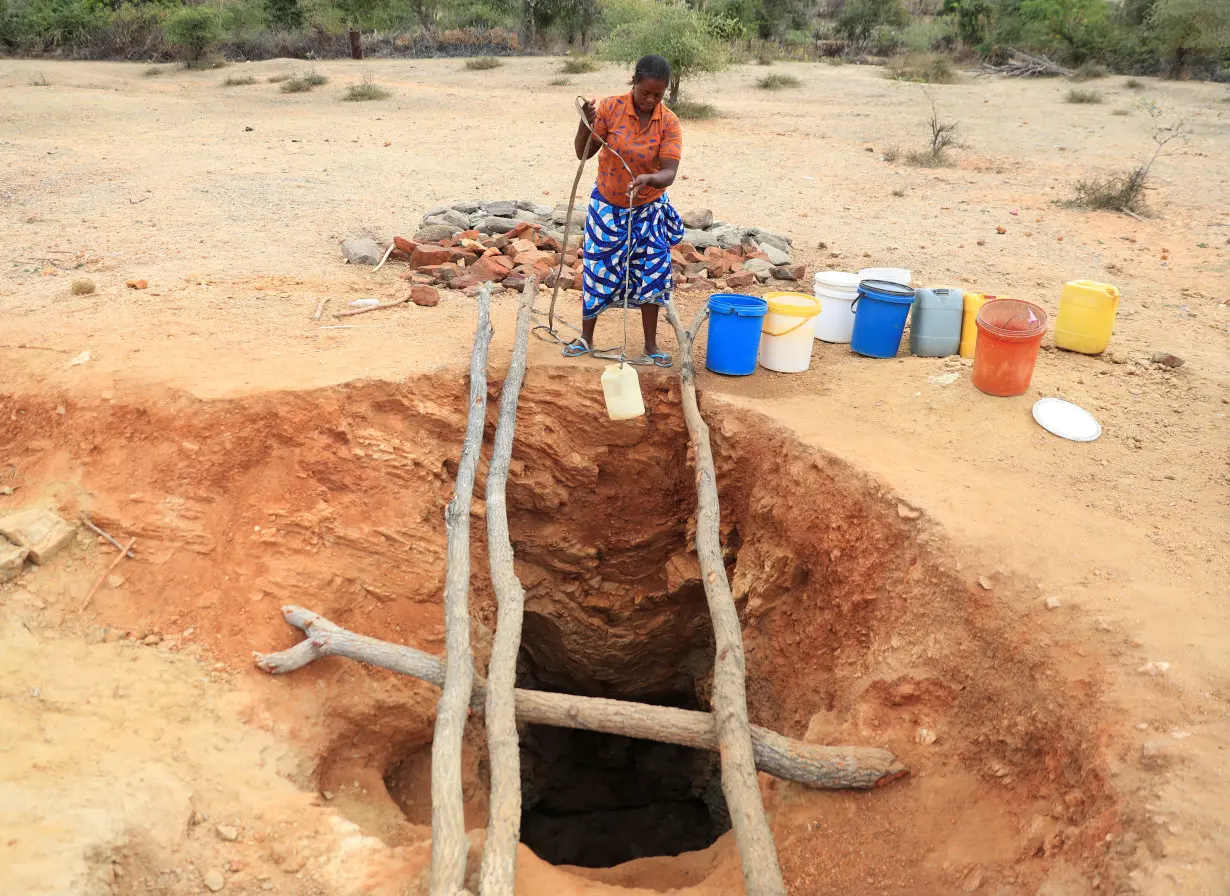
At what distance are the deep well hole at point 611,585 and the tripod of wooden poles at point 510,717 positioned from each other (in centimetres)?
20

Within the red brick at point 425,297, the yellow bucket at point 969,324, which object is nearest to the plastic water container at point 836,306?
the yellow bucket at point 969,324

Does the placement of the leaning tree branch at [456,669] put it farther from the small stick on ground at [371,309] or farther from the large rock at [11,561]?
the large rock at [11,561]

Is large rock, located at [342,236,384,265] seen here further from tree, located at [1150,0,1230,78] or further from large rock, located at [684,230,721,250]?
tree, located at [1150,0,1230,78]

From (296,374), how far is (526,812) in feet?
11.6

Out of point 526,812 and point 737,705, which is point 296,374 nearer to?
point 737,705

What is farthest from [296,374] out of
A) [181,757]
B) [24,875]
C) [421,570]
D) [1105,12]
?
[1105,12]

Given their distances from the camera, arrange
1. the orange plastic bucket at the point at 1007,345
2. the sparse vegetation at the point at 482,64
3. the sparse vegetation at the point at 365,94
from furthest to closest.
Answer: the sparse vegetation at the point at 482,64 → the sparse vegetation at the point at 365,94 → the orange plastic bucket at the point at 1007,345

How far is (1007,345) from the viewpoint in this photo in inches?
175

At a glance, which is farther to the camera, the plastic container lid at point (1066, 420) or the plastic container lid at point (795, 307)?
the plastic container lid at point (795, 307)

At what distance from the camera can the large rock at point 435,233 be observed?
23.0 feet

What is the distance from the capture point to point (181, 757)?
3189 mm

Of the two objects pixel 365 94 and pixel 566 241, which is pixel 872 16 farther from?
pixel 566 241

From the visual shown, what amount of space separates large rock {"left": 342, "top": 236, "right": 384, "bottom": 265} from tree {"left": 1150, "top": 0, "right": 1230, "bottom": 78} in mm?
17055

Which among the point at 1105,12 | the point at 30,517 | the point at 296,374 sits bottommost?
the point at 30,517
